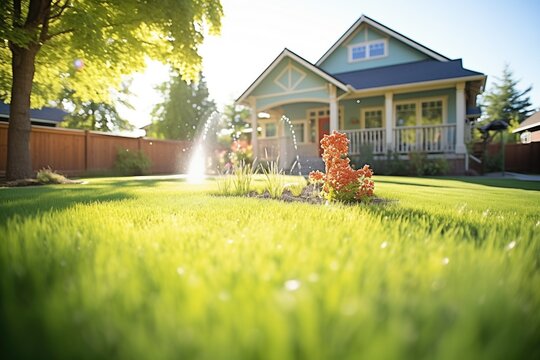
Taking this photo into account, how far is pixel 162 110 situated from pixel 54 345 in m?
40.1

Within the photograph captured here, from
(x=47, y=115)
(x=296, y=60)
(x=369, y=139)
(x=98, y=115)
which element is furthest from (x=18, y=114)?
(x=98, y=115)

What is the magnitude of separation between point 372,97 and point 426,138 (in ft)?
13.5

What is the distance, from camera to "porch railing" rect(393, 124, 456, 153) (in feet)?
45.0

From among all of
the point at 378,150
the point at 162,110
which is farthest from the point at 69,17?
the point at 162,110

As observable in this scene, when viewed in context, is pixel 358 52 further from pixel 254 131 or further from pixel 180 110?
pixel 180 110

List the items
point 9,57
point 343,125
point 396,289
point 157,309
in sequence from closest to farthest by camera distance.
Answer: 1. point 157,309
2. point 396,289
3. point 9,57
4. point 343,125

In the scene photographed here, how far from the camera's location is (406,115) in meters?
16.3

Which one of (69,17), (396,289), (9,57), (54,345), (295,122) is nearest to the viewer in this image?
(54,345)

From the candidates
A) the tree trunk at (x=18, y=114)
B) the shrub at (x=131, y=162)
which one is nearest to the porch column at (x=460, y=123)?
the shrub at (x=131, y=162)

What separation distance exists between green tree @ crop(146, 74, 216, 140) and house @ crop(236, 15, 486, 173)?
21082 mm

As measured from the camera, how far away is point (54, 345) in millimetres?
679

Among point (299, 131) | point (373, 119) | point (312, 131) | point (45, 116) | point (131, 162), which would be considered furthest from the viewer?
point (45, 116)

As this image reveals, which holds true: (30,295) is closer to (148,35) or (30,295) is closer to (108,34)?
(108,34)

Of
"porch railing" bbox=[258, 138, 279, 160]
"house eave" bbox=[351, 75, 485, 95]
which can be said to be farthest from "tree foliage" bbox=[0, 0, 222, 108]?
"house eave" bbox=[351, 75, 485, 95]
